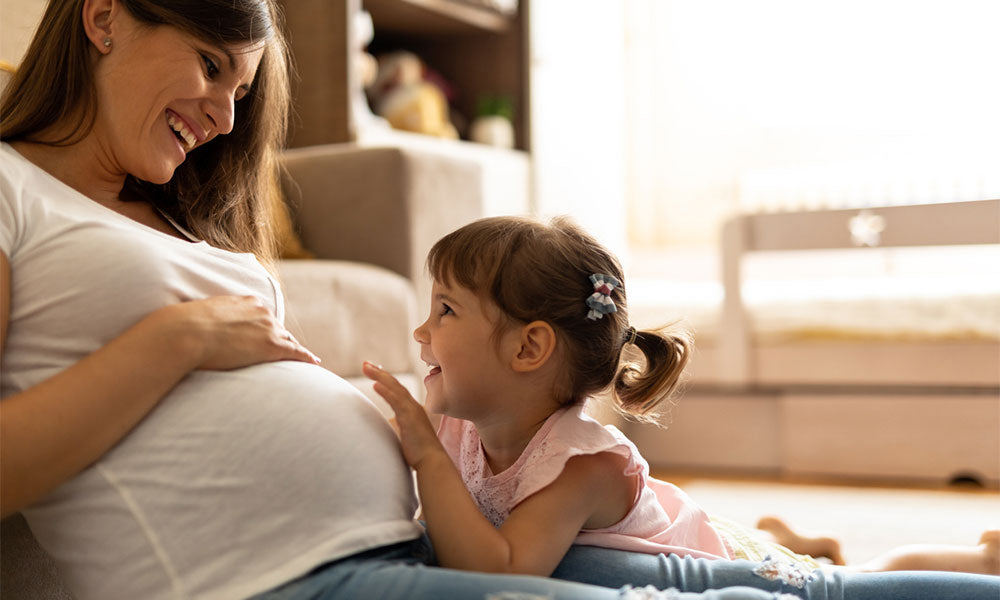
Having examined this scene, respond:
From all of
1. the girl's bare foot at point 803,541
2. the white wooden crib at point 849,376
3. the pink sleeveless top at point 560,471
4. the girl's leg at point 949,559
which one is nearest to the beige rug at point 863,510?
the white wooden crib at point 849,376

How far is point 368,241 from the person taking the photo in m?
2.11

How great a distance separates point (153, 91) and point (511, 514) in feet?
1.72

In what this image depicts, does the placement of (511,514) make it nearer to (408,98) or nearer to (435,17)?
(408,98)

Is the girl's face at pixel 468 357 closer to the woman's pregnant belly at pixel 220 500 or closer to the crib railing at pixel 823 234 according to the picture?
the woman's pregnant belly at pixel 220 500

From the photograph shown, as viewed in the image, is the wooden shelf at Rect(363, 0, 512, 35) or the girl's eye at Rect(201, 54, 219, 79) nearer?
the girl's eye at Rect(201, 54, 219, 79)

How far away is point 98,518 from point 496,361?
396 millimetres

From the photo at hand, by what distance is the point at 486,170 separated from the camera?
2900mm

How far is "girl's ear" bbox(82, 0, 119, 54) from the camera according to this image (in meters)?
0.95

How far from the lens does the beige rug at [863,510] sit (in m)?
1.89

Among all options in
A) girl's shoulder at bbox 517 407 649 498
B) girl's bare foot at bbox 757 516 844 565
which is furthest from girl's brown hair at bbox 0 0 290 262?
girl's bare foot at bbox 757 516 844 565

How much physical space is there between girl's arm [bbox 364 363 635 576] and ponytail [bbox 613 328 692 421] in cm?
14

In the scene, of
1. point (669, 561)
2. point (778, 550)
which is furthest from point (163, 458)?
point (778, 550)

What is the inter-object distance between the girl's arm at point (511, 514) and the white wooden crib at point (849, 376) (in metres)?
1.80

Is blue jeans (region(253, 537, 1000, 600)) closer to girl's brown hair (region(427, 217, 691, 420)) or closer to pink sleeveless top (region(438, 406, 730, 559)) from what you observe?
pink sleeveless top (region(438, 406, 730, 559))
